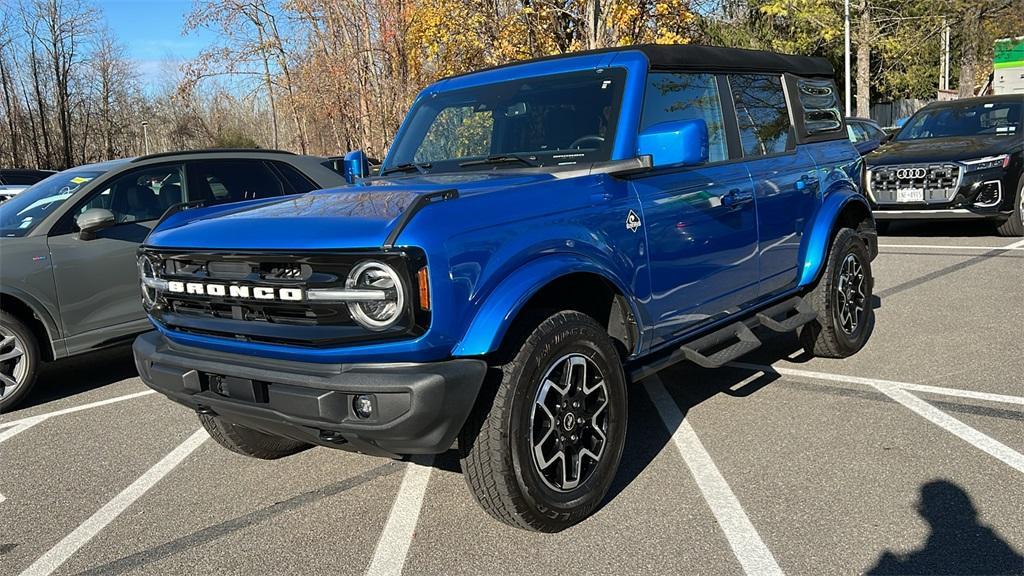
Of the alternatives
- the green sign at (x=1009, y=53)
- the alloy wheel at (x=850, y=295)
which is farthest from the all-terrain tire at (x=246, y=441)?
the green sign at (x=1009, y=53)

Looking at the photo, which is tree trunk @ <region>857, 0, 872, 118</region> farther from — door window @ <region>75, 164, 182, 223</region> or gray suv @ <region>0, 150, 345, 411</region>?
door window @ <region>75, 164, 182, 223</region>

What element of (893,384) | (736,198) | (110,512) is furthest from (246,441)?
(893,384)

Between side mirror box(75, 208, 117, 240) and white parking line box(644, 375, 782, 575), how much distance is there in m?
4.04

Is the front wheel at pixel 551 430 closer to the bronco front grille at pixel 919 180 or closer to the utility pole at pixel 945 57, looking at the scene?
the bronco front grille at pixel 919 180

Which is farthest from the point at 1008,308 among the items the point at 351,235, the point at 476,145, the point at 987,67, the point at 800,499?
the point at 987,67

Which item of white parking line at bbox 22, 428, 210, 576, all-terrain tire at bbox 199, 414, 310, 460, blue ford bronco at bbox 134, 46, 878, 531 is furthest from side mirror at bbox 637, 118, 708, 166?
white parking line at bbox 22, 428, 210, 576

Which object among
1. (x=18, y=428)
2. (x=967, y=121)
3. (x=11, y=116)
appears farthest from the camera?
(x=11, y=116)

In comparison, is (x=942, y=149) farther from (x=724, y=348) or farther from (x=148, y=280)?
(x=148, y=280)

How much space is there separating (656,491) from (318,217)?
6.32 feet

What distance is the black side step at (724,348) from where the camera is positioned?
13.4 feet

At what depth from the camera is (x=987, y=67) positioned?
39.9 metres

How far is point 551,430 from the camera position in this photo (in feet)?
10.8

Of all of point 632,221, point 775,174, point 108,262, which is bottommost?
point 108,262

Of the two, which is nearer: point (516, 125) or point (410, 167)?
point (516, 125)
